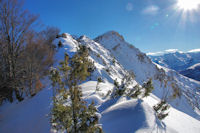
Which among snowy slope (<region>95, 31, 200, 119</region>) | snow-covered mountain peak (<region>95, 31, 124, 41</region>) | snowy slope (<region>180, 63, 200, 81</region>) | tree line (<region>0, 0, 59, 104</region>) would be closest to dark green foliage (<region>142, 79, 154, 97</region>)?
tree line (<region>0, 0, 59, 104</region>)

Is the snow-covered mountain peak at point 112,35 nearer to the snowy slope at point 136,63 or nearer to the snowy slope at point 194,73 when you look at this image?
the snowy slope at point 136,63

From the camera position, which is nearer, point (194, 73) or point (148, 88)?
point (148, 88)

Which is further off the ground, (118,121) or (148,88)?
(148,88)

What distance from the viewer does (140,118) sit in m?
3.23

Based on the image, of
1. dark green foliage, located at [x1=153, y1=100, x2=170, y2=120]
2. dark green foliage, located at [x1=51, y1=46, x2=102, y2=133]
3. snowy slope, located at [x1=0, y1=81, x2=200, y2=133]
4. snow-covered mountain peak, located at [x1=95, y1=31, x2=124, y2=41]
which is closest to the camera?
dark green foliage, located at [x1=51, y1=46, x2=102, y2=133]

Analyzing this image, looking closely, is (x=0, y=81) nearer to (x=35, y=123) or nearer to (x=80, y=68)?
(x=35, y=123)

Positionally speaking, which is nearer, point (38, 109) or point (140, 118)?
point (140, 118)

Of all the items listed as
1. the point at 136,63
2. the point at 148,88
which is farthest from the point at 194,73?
the point at 148,88

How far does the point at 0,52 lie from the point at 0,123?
16.9 feet

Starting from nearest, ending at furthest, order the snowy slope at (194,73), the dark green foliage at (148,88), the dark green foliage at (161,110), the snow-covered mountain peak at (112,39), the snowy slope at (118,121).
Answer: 1. the snowy slope at (118,121)
2. the dark green foliage at (161,110)
3. the dark green foliage at (148,88)
4. the snow-covered mountain peak at (112,39)
5. the snowy slope at (194,73)

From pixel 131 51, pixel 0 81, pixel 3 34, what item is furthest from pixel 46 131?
pixel 131 51

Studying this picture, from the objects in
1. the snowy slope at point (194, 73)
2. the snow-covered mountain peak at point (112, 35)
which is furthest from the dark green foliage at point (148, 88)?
the snowy slope at point (194, 73)

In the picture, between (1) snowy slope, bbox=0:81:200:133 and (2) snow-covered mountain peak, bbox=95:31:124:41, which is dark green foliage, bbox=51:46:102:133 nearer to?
(1) snowy slope, bbox=0:81:200:133

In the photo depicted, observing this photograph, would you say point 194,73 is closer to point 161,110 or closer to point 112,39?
point 112,39
